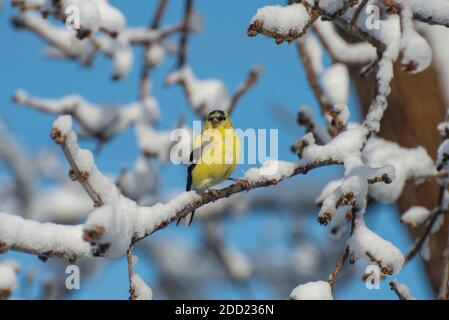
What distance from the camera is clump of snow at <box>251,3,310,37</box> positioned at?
7.29 feet

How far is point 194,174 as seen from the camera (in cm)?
362

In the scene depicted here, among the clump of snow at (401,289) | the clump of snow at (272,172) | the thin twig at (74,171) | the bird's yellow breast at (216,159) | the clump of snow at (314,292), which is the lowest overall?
the clump of snow at (314,292)

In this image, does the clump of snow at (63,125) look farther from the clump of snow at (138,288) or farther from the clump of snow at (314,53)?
the clump of snow at (314,53)

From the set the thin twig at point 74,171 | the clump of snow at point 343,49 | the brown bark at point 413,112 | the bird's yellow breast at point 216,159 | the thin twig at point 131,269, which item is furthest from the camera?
the brown bark at point 413,112

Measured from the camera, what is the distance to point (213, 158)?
A: 139 inches

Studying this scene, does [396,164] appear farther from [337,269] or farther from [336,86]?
[337,269]

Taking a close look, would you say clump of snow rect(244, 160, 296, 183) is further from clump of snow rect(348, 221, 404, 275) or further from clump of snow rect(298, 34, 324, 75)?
clump of snow rect(298, 34, 324, 75)

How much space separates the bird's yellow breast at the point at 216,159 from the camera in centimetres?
351

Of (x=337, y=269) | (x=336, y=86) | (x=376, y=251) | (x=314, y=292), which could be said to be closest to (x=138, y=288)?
(x=314, y=292)

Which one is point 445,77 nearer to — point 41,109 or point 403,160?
point 403,160

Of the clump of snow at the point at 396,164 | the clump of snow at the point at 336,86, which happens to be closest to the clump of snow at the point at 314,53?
the clump of snow at the point at 336,86

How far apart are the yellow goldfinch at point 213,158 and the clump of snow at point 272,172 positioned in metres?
0.91

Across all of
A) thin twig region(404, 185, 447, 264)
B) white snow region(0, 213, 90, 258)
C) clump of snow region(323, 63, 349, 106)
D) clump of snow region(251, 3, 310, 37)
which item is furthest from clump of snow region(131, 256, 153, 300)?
clump of snow region(323, 63, 349, 106)
